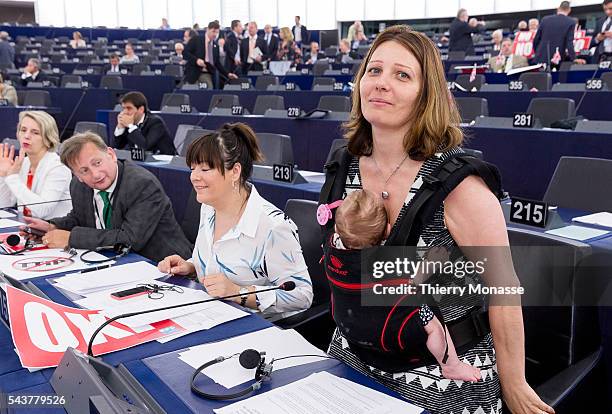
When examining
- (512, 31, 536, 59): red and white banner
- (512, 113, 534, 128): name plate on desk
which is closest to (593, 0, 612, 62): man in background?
(512, 31, 536, 59): red and white banner

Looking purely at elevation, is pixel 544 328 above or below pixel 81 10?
below

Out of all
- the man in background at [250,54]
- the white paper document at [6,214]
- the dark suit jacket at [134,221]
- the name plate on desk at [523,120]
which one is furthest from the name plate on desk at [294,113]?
→ the man in background at [250,54]

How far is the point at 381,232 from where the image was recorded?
119 centimetres

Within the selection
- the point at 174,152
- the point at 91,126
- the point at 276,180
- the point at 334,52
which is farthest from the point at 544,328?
the point at 334,52

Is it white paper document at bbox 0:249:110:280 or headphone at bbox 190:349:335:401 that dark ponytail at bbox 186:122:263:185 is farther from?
headphone at bbox 190:349:335:401

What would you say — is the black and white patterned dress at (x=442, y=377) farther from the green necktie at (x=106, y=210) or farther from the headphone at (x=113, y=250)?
the green necktie at (x=106, y=210)

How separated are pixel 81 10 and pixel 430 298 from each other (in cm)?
2312

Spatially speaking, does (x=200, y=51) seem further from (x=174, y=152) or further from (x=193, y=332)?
(x=193, y=332)

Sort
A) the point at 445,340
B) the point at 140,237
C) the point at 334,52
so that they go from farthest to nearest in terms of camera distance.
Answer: the point at 334,52, the point at 140,237, the point at 445,340

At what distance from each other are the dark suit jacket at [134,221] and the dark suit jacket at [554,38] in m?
6.92

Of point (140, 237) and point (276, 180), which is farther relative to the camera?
point (276, 180)

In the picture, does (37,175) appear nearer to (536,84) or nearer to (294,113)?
(294,113)

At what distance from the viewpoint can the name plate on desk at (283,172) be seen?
3109 mm

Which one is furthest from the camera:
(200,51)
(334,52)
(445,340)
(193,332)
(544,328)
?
(334,52)
